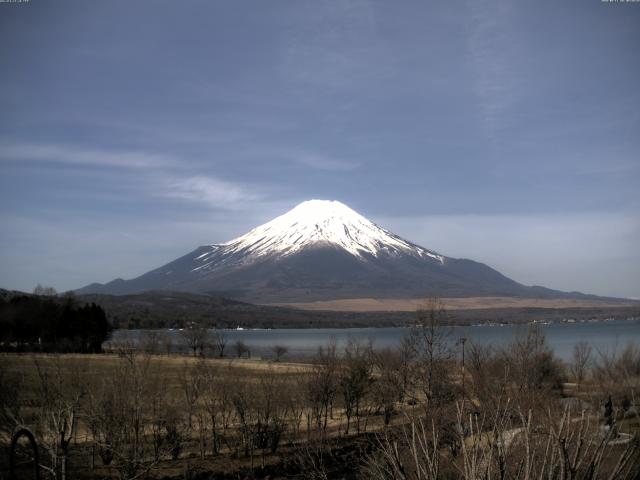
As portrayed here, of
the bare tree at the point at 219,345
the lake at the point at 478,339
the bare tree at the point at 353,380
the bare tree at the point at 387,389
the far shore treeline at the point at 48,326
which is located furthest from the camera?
the bare tree at the point at 219,345

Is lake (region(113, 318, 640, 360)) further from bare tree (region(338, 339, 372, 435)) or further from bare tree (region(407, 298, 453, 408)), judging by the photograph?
bare tree (region(338, 339, 372, 435))

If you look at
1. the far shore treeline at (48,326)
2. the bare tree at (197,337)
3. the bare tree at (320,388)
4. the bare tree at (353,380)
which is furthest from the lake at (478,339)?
the bare tree at (320,388)

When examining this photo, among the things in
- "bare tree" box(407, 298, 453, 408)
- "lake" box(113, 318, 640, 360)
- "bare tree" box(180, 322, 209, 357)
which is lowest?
"lake" box(113, 318, 640, 360)

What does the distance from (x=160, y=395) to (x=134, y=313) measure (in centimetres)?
16461

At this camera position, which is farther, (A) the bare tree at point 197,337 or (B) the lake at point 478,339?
(A) the bare tree at point 197,337

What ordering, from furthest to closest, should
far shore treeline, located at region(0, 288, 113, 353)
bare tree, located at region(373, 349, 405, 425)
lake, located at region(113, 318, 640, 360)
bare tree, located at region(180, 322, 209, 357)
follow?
bare tree, located at region(180, 322, 209, 357), far shore treeline, located at region(0, 288, 113, 353), lake, located at region(113, 318, 640, 360), bare tree, located at region(373, 349, 405, 425)

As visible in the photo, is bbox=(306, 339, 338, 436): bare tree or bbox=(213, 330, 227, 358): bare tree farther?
bbox=(213, 330, 227, 358): bare tree

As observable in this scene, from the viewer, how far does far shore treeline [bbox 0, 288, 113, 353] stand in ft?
221

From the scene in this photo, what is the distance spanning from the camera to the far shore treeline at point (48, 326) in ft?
221

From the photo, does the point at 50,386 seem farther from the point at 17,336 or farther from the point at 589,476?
the point at 17,336

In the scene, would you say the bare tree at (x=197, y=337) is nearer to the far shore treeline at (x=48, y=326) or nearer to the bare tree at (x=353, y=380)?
the far shore treeline at (x=48, y=326)

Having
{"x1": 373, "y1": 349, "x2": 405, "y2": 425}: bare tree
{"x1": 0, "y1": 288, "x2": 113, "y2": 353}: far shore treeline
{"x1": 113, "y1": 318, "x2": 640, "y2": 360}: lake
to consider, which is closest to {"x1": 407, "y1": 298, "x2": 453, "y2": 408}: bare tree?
{"x1": 373, "y1": 349, "x2": 405, "y2": 425}: bare tree

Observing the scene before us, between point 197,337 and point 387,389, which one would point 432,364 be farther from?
point 197,337

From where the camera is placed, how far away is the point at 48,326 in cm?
7025
